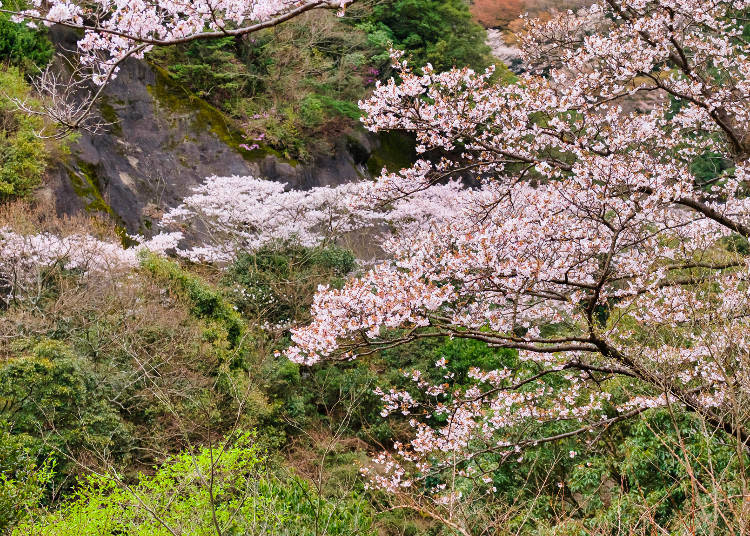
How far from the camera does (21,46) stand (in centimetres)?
1319

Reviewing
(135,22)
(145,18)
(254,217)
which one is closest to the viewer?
(135,22)

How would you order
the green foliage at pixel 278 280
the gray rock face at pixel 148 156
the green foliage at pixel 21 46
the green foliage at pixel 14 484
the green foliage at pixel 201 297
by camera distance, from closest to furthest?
the green foliage at pixel 14 484 → the green foliage at pixel 201 297 → the green foliage at pixel 278 280 → the green foliage at pixel 21 46 → the gray rock face at pixel 148 156

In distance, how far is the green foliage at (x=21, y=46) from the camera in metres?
12.9

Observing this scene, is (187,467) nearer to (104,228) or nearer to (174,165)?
(104,228)

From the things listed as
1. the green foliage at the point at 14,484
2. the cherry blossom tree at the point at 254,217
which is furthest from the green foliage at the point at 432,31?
the green foliage at the point at 14,484

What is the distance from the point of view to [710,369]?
482 cm

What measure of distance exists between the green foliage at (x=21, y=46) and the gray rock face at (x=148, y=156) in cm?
103

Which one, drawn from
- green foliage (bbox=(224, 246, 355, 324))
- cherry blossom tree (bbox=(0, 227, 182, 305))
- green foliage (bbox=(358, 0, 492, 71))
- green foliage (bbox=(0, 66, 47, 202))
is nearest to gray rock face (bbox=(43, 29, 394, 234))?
green foliage (bbox=(0, 66, 47, 202))

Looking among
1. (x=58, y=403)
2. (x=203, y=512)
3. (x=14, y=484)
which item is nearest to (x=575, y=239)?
(x=203, y=512)

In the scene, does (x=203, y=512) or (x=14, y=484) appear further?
(x=203, y=512)

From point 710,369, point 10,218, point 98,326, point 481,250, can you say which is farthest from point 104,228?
point 710,369

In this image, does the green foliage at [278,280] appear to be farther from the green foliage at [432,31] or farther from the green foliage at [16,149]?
the green foliage at [432,31]

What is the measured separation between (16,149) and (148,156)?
165 inches

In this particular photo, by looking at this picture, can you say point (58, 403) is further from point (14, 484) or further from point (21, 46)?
point (21, 46)
